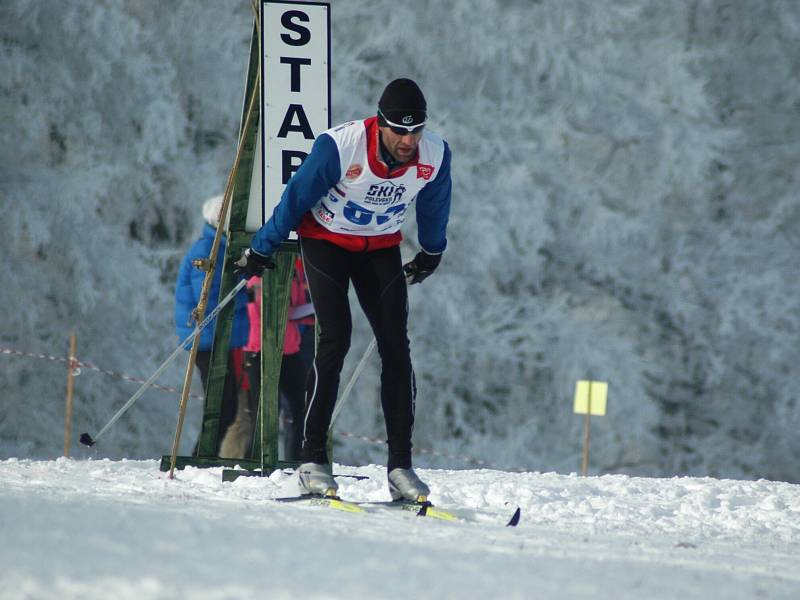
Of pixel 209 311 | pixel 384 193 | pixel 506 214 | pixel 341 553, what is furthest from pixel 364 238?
pixel 506 214

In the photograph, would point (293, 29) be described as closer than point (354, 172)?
No

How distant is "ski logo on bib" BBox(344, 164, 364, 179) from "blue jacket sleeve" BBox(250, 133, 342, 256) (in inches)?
1.0

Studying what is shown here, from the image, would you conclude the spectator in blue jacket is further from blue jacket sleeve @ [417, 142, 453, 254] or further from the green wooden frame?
A: blue jacket sleeve @ [417, 142, 453, 254]

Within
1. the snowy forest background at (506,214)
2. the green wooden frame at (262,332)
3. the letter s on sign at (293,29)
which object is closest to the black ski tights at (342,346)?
the green wooden frame at (262,332)

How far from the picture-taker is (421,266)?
4.48 metres

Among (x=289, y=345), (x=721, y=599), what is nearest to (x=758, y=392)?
(x=289, y=345)

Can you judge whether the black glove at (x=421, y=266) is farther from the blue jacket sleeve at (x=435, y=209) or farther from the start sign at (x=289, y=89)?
the start sign at (x=289, y=89)

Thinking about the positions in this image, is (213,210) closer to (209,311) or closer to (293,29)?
(209,311)

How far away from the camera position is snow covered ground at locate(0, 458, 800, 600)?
7.46 ft

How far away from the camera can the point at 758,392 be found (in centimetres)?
1444

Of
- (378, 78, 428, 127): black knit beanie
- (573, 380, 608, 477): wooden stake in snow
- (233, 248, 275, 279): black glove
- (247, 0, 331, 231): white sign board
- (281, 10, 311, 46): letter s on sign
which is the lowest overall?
(573, 380, 608, 477): wooden stake in snow

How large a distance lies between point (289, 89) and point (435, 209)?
1.44 m

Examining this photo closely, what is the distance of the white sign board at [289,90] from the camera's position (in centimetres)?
541

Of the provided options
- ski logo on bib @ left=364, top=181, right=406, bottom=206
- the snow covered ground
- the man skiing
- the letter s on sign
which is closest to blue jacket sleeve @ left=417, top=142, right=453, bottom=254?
the man skiing
